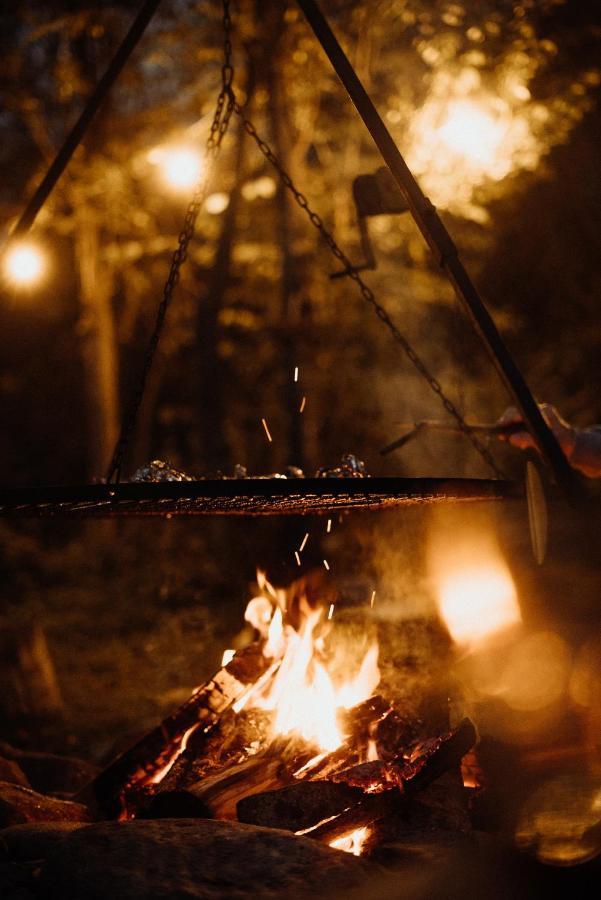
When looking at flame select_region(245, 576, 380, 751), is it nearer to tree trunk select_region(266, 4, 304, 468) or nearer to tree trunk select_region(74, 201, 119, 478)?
tree trunk select_region(266, 4, 304, 468)

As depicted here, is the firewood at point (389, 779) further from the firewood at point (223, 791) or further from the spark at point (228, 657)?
the spark at point (228, 657)

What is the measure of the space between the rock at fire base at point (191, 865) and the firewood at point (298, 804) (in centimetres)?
32

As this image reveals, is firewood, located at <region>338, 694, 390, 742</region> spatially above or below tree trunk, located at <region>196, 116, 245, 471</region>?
below

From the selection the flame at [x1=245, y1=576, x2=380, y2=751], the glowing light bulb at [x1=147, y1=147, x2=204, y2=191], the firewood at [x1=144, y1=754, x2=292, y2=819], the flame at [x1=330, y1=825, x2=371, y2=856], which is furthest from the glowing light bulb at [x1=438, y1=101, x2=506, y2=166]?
the flame at [x1=330, y1=825, x2=371, y2=856]

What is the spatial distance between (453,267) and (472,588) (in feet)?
6.49

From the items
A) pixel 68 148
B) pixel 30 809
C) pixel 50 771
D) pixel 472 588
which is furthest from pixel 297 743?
pixel 68 148

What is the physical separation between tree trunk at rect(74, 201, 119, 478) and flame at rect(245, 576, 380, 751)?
806 centimetres

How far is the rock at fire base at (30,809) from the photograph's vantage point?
142 inches

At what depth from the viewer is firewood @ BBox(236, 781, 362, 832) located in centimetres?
328

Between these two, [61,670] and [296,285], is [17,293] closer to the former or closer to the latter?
[296,285]

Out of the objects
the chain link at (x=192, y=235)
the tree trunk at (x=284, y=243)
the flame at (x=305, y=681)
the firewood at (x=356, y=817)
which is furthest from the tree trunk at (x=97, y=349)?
the firewood at (x=356, y=817)

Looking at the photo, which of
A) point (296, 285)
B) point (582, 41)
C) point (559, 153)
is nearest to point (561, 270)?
point (559, 153)

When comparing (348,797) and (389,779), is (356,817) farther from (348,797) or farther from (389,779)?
(389,779)

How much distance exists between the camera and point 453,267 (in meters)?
3.96
